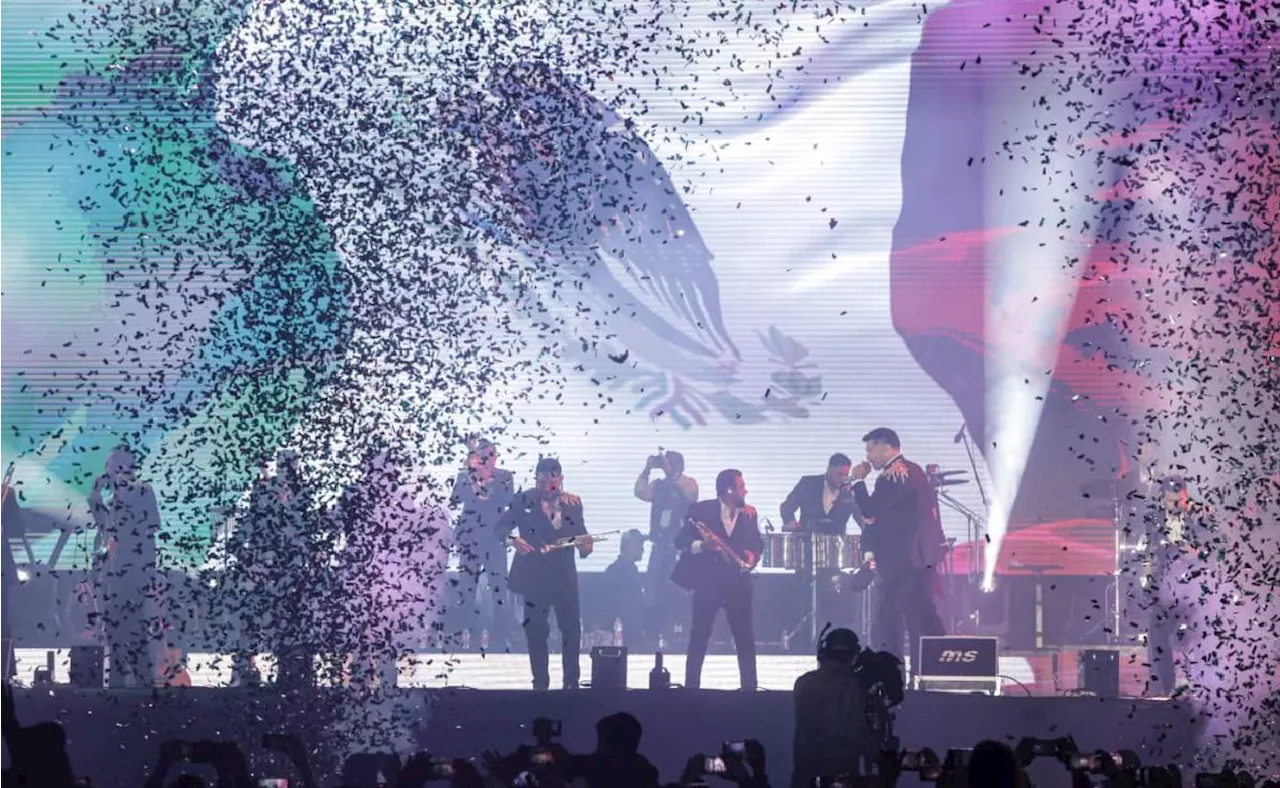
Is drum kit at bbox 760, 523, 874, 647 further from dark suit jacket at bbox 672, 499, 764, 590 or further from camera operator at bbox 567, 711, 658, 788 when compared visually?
camera operator at bbox 567, 711, 658, 788

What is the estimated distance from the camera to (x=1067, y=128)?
31.6 feet

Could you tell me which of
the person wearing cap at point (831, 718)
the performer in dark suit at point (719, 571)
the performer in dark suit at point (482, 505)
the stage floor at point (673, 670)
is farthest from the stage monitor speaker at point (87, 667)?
the person wearing cap at point (831, 718)

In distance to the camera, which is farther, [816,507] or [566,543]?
[816,507]

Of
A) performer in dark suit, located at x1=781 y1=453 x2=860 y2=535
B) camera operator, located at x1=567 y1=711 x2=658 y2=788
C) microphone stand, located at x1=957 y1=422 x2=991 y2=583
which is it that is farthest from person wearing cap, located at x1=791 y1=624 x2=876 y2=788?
microphone stand, located at x1=957 y1=422 x2=991 y2=583

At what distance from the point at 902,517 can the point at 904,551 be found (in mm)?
179

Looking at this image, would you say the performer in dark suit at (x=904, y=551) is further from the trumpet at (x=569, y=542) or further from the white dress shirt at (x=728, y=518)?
the trumpet at (x=569, y=542)

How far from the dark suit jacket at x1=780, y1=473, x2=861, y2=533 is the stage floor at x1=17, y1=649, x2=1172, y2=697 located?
0.89 meters

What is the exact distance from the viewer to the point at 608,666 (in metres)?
8.84

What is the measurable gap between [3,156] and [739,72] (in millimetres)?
4036

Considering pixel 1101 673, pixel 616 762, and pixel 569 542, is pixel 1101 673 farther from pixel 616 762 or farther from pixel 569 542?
pixel 616 762

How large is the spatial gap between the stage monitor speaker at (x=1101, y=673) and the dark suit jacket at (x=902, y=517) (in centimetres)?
96

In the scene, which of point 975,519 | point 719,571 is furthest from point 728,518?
point 975,519

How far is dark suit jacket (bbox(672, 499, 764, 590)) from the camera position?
30.1ft

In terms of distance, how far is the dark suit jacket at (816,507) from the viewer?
9.88 metres
